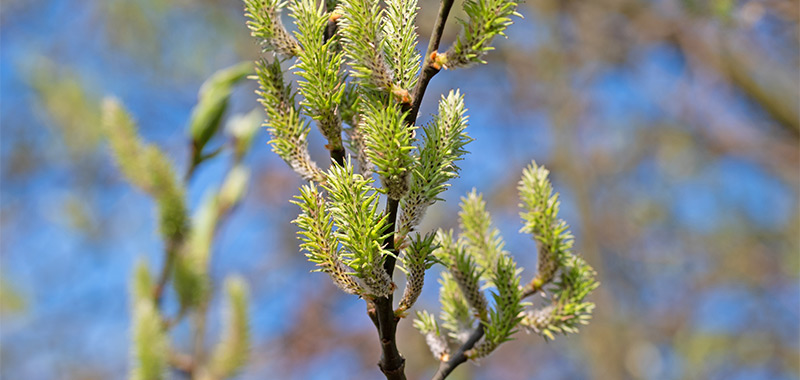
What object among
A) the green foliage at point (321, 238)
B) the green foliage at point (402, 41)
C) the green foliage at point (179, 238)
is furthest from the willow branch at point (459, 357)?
the green foliage at point (179, 238)

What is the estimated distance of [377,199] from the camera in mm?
500

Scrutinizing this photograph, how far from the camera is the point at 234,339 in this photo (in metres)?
1.16

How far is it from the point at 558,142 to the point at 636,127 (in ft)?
6.61

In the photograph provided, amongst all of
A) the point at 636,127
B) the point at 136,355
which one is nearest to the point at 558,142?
the point at 636,127

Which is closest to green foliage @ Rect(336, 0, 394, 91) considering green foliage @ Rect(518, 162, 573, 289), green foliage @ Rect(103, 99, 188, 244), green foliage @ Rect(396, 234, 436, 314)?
green foliage @ Rect(396, 234, 436, 314)

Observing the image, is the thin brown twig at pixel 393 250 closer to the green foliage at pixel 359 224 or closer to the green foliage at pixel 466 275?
the green foliage at pixel 359 224

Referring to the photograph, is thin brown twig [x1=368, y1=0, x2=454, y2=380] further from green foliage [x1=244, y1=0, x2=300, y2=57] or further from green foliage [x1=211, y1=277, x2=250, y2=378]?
green foliage [x1=211, y1=277, x2=250, y2=378]

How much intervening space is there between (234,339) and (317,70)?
781 mm

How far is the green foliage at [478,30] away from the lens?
0.49 metres

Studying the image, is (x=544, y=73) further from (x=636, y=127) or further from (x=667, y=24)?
(x=636, y=127)

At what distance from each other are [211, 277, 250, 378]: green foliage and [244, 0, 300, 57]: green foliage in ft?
2.30

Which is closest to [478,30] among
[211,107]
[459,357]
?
[459,357]

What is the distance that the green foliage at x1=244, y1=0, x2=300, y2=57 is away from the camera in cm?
55

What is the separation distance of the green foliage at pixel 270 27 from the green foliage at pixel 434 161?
0.14 meters
